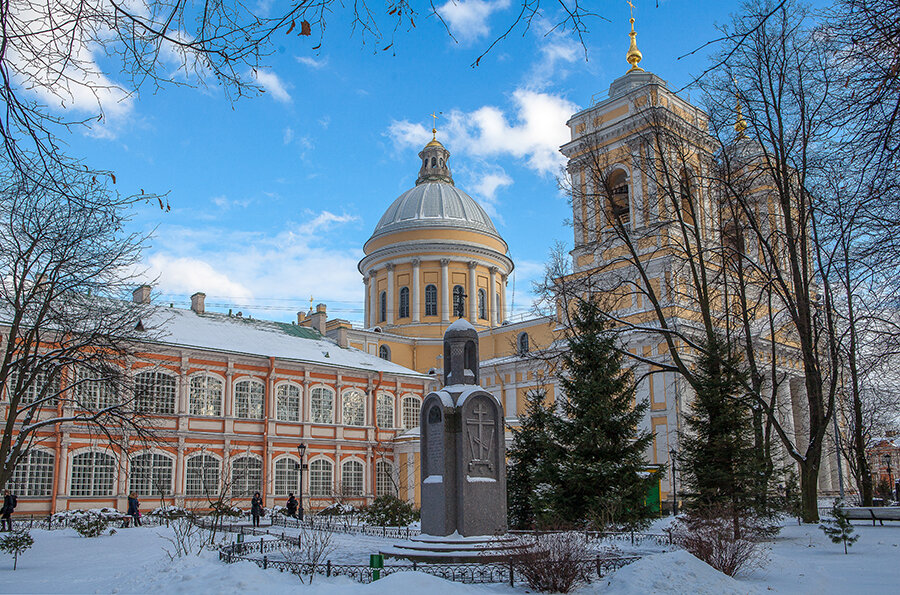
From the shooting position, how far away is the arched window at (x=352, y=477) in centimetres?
3865

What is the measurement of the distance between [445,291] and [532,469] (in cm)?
3475

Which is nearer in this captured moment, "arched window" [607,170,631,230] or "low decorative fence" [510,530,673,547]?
"low decorative fence" [510,530,673,547]

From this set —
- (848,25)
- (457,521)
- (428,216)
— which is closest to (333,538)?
(457,521)

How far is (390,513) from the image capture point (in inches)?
942

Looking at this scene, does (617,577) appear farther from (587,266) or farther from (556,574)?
(587,266)

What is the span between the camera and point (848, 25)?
6.63m

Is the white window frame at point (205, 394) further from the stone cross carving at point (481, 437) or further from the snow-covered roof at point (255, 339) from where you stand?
the stone cross carving at point (481, 437)

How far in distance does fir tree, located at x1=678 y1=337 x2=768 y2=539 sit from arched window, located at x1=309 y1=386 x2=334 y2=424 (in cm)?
2368

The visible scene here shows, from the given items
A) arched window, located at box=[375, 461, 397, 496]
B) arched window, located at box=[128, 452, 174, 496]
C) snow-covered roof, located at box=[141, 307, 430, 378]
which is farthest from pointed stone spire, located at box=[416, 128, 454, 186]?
arched window, located at box=[128, 452, 174, 496]

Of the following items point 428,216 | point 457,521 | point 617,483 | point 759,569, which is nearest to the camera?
point 759,569

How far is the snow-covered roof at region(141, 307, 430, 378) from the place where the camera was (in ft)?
120

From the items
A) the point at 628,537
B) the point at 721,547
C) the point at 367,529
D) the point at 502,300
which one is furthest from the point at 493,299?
the point at 721,547

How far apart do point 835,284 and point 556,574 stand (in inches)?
590

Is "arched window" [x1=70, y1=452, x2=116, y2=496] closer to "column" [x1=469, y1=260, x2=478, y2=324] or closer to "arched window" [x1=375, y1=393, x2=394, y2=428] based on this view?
"arched window" [x1=375, y1=393, x2=394, y2=428]
